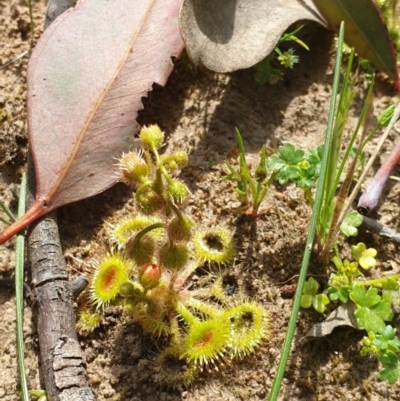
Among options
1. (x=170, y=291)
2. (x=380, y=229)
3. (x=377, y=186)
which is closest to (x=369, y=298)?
(x=380, y=229)

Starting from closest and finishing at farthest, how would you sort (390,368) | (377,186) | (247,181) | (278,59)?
(390,368) → (247,181) → (377,186) → (278,59)

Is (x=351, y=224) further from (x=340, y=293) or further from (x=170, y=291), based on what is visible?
(x=170, y=291)

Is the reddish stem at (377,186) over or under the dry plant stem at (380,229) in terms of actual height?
over

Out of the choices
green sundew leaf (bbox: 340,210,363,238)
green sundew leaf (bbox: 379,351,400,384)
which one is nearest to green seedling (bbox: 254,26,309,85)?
green sundew leaf (bbox: 340,210,363,238)

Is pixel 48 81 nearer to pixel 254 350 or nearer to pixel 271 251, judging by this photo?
pixel 271 251

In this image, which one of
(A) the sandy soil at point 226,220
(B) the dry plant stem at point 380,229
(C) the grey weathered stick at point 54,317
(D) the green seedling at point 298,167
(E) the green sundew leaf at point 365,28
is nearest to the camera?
(C) the grey weathered stick at point 54,317

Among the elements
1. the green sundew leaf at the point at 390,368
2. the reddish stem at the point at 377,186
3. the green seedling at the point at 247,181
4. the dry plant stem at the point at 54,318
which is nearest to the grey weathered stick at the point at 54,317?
the dry plant stem at the point at 54,318

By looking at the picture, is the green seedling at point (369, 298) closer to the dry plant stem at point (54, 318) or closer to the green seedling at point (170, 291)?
the green seedling at point (170, 291)

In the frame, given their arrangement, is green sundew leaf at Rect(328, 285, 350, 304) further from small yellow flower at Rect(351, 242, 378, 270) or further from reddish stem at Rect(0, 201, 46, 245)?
reddish stem at Rect(0, 201, 46, 245)
